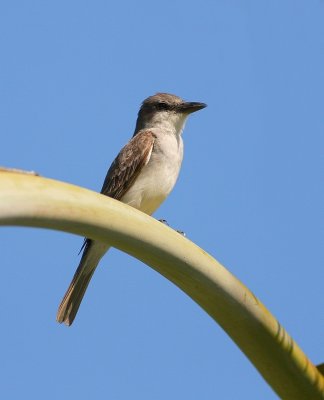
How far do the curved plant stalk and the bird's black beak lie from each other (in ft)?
14.2

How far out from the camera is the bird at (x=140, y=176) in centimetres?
556

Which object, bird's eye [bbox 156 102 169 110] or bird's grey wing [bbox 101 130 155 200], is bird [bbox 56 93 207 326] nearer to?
bird's grey wing [bbox 101 130 155 200]

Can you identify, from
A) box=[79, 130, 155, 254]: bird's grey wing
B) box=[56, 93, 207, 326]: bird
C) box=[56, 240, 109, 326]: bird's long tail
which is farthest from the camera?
box=[79, 130, 155, 254]: bird's grey wing

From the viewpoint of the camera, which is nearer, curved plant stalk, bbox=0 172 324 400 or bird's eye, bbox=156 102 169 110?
curved plant stalk, bbox=0 172 324 400

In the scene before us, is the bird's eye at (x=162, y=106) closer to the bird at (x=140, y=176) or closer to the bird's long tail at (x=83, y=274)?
the bird at (x=140, y=176)

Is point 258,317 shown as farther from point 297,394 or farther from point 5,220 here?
point 5,220

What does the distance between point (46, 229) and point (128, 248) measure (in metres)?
0.28

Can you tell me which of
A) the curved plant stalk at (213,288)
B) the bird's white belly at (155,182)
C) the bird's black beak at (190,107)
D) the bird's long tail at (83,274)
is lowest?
the curved plant stalk at (213,288)

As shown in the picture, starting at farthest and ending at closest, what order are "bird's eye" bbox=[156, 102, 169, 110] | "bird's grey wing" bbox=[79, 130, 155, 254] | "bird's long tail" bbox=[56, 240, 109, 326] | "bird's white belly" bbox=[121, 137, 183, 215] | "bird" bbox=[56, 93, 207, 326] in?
"bird's eye" bbox=[156, 102, 169, 110] → "bird's grey wing" bbox=[79, 130, 155, 254] → "bird's white belly" bbox=[121, 137, 183, 215] → "bird" bbox=[56, 93, 207, 326] → "bird's long tail" bbox=[56, 240, 109, 326]

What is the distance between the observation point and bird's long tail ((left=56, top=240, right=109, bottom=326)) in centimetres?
530

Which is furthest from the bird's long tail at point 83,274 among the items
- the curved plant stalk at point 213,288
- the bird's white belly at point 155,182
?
the curved plant stalk at point 213,288

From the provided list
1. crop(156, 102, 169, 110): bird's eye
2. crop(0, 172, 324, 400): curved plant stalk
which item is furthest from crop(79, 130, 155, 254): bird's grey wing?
crop(0, 172, 324, 400): curved plant stalk

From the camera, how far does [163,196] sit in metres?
5.75

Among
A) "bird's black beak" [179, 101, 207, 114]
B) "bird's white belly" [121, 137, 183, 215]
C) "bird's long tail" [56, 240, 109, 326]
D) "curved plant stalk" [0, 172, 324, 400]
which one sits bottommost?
"curved plant stalk" [0, 172, 324, 400]
